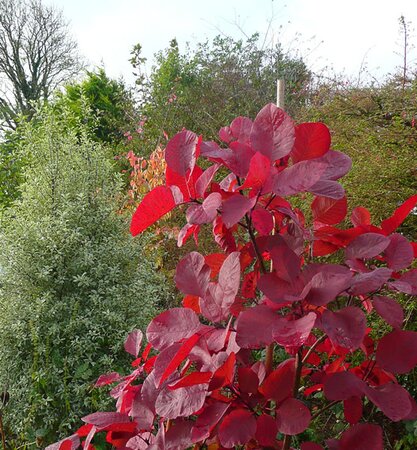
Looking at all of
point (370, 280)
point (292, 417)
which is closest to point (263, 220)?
point (370, 280)

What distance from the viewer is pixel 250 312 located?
2.56 feet

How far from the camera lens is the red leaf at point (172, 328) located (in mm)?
858

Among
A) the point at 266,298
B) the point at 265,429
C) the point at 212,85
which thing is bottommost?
the point at 265,429

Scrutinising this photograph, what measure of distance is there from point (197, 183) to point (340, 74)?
30.6 ft

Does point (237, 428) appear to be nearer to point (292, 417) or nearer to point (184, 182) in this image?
point (292, 417)

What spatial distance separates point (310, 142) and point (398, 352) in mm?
346

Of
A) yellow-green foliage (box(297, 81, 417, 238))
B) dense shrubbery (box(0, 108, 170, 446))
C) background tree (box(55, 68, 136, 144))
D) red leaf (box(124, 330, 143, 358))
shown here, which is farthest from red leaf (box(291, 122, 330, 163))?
background tree (box(55, 68, 136, 144))

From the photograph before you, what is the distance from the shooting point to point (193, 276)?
0.90 meters

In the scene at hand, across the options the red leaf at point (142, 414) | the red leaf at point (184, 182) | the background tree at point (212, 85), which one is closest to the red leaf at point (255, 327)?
the red leaf at point (184, 182)

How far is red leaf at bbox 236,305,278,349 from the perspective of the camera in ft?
2.48

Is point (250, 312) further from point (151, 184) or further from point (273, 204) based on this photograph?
point (151, 184)

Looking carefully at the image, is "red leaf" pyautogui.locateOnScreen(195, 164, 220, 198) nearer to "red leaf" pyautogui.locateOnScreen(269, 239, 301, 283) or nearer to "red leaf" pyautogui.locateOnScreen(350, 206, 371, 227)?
"red leaf" pyautogui.locateOnScreen(269, 239, 301, 283)

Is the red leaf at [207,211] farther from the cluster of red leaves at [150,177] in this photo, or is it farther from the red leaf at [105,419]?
the cluster of red leaves at [150,177]

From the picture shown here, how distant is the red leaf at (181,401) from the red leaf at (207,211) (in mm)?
254
